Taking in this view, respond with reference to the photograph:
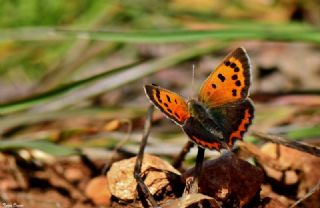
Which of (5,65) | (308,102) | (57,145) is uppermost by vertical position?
(5,65)

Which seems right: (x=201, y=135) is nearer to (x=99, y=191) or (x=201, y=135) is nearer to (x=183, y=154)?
(x=183, y=154)

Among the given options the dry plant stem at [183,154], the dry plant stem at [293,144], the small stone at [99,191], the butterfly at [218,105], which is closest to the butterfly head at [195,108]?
the butterfly at [218,105]

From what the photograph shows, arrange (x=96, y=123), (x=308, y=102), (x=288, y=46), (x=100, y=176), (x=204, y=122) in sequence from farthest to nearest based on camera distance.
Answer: (x=288, y=46) < (x=96, y=123) < (x=308, y=102) < (x=100, y=176) < (x=204, y=122)

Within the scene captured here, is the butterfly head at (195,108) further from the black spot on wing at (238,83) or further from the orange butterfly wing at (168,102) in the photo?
the black spot on wing at (238,83)

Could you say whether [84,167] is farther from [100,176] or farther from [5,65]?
[5,65]

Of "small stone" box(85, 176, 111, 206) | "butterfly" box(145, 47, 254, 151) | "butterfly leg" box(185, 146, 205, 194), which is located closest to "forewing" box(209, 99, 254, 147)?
"butterfly" box(145, 47, 254, 151)

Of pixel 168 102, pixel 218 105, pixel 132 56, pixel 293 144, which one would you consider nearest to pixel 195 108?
pixel 218 105

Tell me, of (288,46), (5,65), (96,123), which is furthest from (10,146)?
(288,46)
